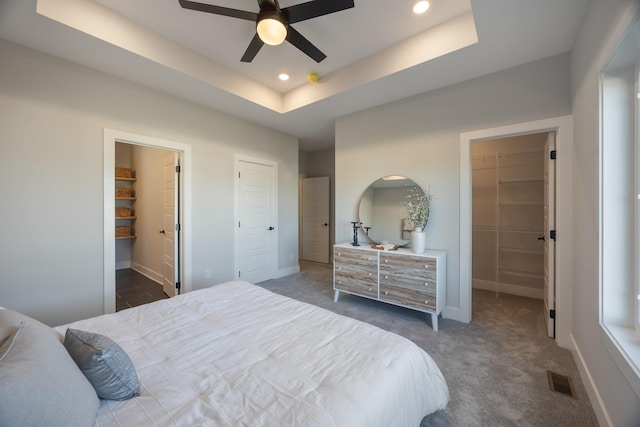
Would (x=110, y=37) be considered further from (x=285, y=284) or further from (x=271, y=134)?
(x=285, y=284)

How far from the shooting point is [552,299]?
7.83ft

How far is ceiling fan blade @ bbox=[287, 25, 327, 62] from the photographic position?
1.97m

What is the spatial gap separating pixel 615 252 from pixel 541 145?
2.67m

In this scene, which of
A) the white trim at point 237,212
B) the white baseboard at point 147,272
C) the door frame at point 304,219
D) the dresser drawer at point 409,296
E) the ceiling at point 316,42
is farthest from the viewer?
the door frame at point 304,219

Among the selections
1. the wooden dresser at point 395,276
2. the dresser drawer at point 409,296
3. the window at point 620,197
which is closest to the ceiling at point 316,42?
the window at point 620,197

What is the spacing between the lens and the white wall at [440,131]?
239cm

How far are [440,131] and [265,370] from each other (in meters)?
2.98

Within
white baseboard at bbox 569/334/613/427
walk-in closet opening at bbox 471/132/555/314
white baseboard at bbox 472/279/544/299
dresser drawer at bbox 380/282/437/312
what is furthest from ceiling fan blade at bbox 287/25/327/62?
white baseboard at bbox 472/279/544/299

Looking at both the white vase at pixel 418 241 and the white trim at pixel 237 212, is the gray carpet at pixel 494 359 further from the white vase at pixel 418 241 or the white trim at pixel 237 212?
the white trim at pixel 237 212

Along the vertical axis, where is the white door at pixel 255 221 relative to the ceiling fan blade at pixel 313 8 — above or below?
below

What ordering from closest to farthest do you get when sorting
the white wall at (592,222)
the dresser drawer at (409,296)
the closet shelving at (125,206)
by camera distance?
1. the white wall at (592,222)
2. the dresser drawer at (409,296)
3. the closet shelving at (125,206)

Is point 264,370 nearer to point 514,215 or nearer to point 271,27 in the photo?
point 271,27

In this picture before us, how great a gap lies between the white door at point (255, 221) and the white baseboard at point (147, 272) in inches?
61.7

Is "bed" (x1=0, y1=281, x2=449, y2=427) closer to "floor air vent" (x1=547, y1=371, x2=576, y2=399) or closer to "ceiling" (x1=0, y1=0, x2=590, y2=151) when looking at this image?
"floor air vent" (x1=547, y1=371, x2=576, y2=399)
